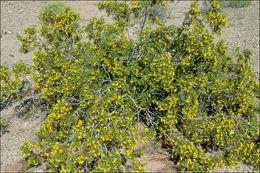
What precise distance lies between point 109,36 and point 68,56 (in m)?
1.05

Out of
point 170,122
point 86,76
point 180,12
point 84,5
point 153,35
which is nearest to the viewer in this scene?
point 170,122

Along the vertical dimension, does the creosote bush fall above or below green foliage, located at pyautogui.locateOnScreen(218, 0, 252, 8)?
below

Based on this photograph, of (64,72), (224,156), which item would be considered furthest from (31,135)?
(224,156)

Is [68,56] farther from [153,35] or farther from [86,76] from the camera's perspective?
[153,35]

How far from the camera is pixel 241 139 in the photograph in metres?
3.65

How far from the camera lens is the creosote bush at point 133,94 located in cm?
329

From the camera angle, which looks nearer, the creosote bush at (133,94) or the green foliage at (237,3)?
the creosote bush at (133,94)

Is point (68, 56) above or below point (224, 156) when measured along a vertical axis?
above

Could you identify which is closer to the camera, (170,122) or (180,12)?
(170,122)

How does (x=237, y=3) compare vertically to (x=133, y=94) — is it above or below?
above

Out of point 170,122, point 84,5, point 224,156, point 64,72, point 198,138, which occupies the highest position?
point 84,5

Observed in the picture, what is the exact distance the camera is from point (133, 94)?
3869 millimetres

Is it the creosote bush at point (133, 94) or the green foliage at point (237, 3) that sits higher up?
the green foliage at point (237, 3)

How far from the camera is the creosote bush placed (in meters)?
3.29
